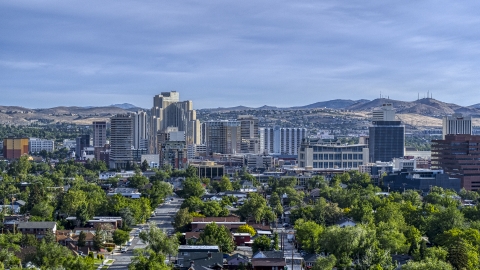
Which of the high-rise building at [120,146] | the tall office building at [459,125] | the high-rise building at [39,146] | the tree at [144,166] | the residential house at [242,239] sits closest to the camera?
the residential house at [242,239]

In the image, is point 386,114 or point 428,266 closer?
point 428,266

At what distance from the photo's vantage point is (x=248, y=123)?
5551 inches

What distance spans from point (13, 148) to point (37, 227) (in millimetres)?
85439

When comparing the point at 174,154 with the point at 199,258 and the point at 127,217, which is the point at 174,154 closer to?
the point at 127,217

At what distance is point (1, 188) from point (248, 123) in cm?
7015

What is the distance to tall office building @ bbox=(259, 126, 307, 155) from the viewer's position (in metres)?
143

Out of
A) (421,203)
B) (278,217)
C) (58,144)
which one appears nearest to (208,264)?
(278,217)

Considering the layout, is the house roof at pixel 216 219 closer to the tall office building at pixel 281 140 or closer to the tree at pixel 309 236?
the tree at pixel 309 236

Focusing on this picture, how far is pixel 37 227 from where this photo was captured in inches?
2020

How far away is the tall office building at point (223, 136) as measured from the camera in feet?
449

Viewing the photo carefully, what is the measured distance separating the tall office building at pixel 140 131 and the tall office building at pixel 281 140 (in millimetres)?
20723

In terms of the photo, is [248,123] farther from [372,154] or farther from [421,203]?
[421,203]

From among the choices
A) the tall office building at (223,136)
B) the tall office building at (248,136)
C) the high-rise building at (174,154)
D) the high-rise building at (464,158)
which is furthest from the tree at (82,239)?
the tall office building at (248,136)

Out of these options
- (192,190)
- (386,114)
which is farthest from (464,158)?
(386,114)
